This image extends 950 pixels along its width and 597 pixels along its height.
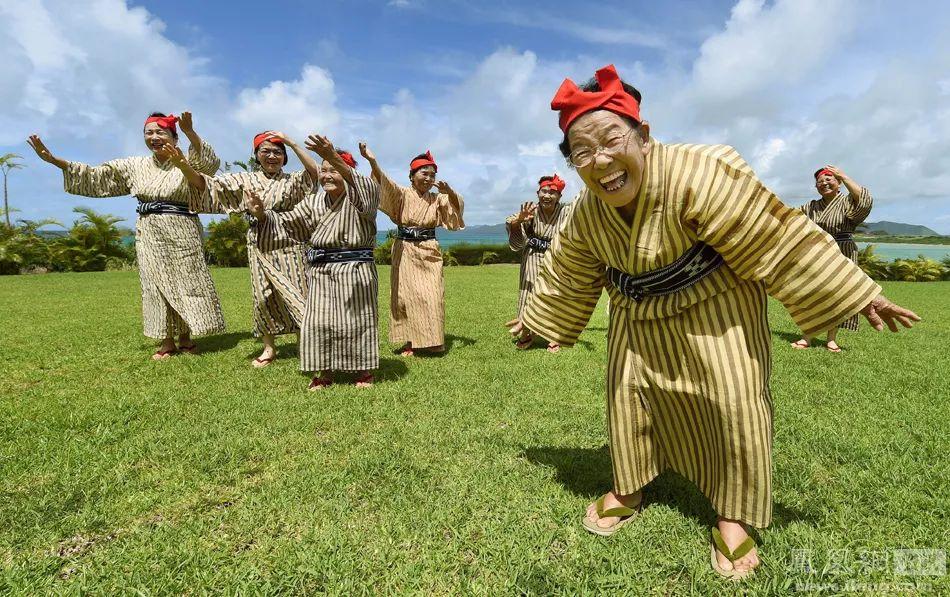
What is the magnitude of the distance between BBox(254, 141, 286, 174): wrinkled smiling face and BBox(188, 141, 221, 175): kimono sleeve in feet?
2.92

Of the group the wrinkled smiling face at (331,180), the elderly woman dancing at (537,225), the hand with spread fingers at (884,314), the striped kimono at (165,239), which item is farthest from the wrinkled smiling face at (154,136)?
the hand with spread fingers at (884,314)

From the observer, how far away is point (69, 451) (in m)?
3.29

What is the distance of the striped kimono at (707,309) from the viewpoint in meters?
1.96

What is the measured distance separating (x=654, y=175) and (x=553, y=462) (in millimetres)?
1942

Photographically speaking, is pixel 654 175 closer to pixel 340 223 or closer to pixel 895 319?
pixel 895 319

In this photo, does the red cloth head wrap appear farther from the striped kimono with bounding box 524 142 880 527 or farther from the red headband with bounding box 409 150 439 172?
the striped kimono with bounding box 524 142 880 527

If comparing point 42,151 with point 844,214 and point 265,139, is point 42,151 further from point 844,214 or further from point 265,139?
point 844,214

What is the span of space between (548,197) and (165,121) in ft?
13.9

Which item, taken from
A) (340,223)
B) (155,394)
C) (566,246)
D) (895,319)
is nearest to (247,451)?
A: (155,394)

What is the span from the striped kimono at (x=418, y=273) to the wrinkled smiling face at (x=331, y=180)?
146cm

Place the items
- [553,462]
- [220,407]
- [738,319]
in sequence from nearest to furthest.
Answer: [738,319], [553,462], [220,407]

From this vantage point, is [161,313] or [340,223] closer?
[340,223]

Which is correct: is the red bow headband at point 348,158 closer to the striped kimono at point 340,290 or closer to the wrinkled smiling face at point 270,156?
the striped kimono at point 340,290

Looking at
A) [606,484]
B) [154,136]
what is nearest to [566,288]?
[606,484]
